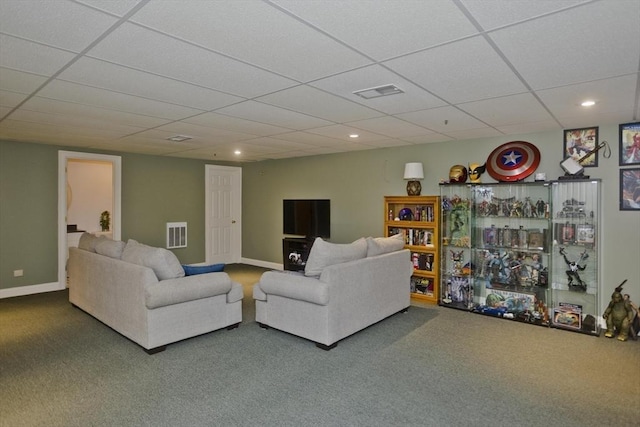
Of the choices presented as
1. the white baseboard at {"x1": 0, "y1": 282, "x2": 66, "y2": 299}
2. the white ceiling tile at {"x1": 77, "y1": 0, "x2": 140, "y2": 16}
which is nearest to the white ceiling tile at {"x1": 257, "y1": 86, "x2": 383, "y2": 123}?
the white ceiling tile at {"x1": 77, "y1": 0, "x2": 140, "y2": 16}

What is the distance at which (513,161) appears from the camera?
4.82 meters

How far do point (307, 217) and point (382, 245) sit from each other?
8.54 feet

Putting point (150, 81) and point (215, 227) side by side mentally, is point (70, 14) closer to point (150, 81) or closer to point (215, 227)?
point (150, 81)

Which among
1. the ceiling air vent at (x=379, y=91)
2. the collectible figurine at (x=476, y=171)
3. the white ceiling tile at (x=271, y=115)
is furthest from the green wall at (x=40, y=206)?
the collectible figurine at (x=476, y=171)

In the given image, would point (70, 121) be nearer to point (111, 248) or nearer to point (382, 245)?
point (111, 248)

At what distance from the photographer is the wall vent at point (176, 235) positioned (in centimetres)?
738

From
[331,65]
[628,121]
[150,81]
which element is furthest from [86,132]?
[628,121]

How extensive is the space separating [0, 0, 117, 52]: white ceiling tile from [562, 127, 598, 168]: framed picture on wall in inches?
188

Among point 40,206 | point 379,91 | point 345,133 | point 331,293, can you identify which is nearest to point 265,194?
point 345,133

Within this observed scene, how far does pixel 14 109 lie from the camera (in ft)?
11.8

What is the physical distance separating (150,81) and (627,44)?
3.08 m

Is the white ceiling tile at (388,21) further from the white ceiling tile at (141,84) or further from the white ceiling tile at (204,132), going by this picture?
the white ceiling tile at (204,132)

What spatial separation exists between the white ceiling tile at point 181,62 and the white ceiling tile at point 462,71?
37.4 inches

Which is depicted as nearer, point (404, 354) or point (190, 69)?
point (190, 69)
